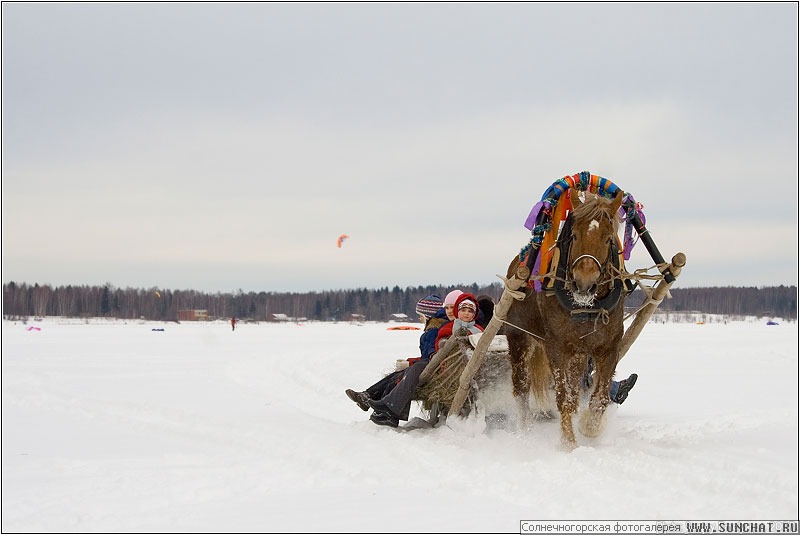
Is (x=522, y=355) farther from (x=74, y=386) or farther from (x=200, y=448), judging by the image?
(x=74, y=386)

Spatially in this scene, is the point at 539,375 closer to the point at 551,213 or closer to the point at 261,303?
the point at 551,213

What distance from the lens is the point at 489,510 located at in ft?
13.7

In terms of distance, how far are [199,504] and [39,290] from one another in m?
116

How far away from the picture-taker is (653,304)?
674cm

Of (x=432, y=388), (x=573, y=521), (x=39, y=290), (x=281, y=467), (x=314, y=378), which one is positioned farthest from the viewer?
(x=39, y=290)

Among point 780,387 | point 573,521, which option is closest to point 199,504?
point 573,521

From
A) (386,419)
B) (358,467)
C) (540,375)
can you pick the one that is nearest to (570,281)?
(540,375)

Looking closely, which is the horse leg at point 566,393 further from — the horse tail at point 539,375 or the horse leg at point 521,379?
the horse leg at point 521,379

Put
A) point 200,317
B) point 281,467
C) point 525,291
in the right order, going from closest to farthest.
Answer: point 281,467
point 525,291
point 200,317

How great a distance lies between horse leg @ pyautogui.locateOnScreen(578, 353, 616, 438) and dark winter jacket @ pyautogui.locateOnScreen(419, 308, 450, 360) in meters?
1.98

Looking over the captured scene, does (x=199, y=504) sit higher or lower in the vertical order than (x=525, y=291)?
lower

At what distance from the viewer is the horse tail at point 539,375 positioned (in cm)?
701

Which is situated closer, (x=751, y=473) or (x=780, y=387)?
(x=751, y=473)

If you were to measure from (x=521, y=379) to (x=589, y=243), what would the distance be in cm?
189
